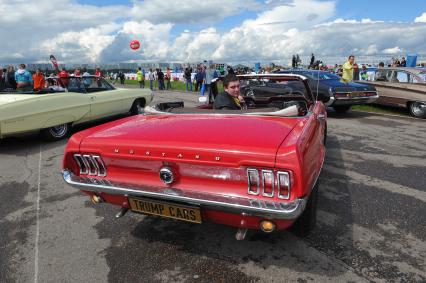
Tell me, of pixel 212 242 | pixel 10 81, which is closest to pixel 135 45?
pixel 10 81

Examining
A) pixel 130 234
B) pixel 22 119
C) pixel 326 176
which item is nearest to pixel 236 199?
pixel 130 234

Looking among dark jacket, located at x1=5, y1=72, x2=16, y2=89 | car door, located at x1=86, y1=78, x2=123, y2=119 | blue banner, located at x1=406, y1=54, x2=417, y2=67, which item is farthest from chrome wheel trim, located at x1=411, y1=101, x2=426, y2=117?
dark jacket, located at x1=5, y1=72, x2=16, y2=89

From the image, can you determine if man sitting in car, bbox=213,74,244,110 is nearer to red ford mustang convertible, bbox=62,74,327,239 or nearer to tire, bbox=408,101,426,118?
red ford mustang convertible, bbox=62,74,327,239

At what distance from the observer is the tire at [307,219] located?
2819mm

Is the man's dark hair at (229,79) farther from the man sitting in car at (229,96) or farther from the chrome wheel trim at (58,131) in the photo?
the chrome wheel trim at (58,131)

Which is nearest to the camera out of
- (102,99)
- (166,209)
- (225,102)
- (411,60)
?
(166,209)

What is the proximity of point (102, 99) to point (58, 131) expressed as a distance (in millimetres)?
1317

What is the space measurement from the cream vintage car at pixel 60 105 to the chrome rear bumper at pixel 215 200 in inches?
157

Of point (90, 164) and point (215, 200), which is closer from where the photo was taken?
point (215, 200)

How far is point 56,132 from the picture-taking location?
6941 mm

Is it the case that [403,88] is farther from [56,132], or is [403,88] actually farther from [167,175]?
[167,175]

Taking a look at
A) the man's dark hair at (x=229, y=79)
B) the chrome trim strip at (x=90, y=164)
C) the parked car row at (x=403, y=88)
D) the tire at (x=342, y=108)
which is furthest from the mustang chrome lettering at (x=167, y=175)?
the tire at (x=342, y=108)

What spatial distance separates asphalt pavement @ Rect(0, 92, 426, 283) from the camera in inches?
102

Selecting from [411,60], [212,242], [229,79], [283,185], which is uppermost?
[411,60]
